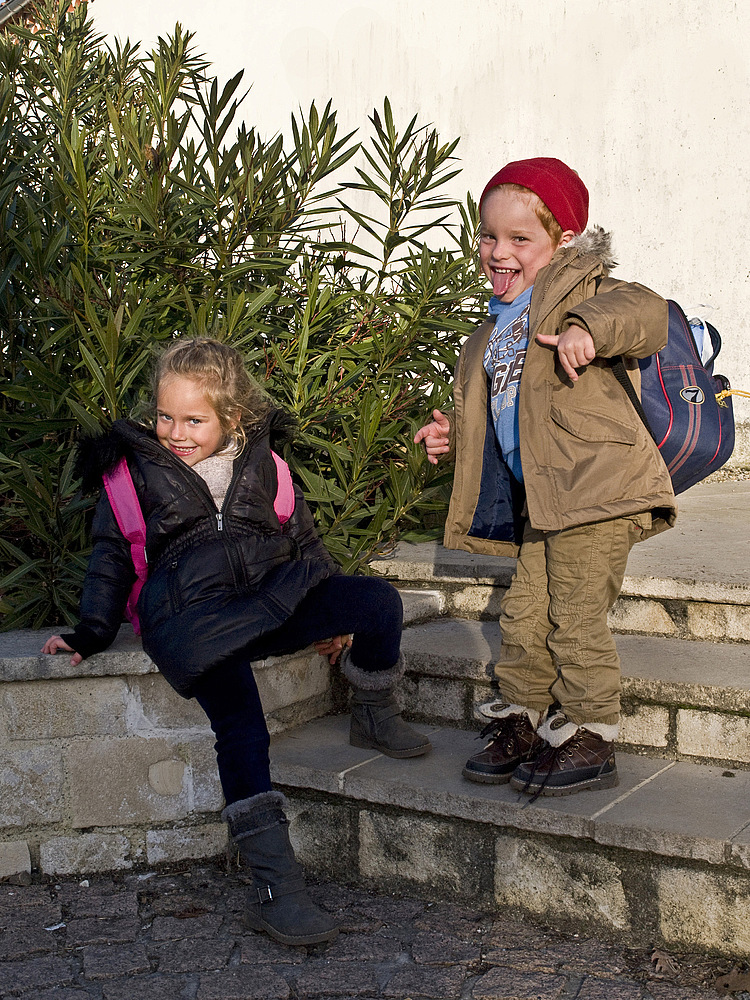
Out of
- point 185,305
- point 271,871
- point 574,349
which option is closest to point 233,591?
point 271,871

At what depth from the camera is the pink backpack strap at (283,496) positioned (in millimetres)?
2904

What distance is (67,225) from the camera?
11.1 ft

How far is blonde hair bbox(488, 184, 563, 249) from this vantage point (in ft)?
8.54

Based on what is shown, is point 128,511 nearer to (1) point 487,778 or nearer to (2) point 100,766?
(2) point 100,766

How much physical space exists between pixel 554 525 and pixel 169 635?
993 millimetres

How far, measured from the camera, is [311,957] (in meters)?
2.42

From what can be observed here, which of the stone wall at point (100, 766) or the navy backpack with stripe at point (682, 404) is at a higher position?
the navy backpack with stripe at point (682, 404)

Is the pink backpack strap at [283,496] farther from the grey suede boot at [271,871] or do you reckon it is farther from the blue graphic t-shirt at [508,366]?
Answer: the grey suede boot at [271,871]

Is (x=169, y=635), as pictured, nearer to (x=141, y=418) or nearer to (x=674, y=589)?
(x=141, y=418)

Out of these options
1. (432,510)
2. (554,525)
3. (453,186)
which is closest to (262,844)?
(554,525)

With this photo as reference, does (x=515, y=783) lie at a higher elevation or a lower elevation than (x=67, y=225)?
lower

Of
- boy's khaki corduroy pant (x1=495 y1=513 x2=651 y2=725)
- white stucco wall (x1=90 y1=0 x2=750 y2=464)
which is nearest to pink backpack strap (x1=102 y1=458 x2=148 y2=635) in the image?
boy's khaki corduroy pant (x1=495 y1=513 x2=651 y2=725)

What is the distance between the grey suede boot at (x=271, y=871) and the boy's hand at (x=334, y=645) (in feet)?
2.21

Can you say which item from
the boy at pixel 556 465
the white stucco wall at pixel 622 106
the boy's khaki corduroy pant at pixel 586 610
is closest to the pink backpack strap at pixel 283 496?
the boy at pixel 556 465
